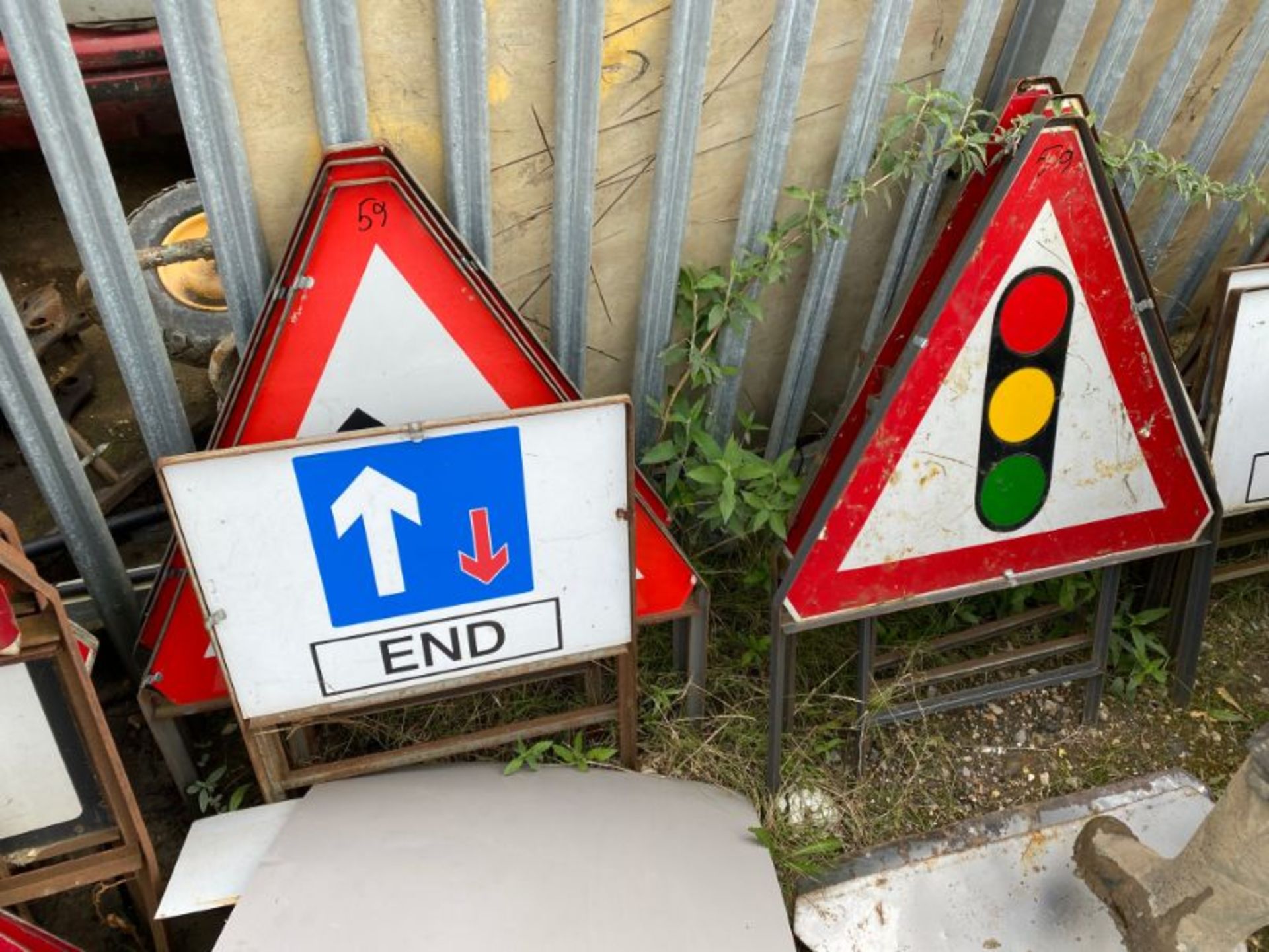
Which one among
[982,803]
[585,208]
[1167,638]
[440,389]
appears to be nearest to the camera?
[440,389]

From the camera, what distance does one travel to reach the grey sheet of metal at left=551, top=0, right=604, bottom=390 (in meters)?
1.96

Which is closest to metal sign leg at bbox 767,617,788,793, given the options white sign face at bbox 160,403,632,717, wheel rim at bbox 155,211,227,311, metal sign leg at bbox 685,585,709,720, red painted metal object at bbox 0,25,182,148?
metal sign leg at bbox 685,585,709,720

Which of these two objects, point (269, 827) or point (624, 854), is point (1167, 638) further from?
point (269, 827)

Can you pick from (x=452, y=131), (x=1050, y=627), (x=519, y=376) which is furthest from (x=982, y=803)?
(x=452, y=131)

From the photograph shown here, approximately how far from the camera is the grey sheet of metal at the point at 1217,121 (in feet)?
8.78

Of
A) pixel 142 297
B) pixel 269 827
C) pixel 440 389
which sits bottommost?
pixel 269 827

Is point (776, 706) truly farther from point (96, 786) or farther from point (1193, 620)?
point (96, 786)

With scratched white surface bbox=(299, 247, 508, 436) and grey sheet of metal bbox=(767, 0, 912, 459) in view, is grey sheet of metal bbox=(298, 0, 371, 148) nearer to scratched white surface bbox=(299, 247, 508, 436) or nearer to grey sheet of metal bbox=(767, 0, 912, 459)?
scratched white surface bbox=(299, 247, 508, 436)

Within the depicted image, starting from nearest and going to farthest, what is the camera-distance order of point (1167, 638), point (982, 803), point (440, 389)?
point (440, 389) < point (982, 803) < point (1167, 638)

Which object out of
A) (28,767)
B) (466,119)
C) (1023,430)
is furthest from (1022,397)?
(28,767)

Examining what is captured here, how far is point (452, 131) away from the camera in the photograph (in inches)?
78.4

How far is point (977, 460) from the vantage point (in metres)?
2.18

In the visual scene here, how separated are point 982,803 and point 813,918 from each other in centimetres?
59

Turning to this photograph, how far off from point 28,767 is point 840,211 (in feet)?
6.60
